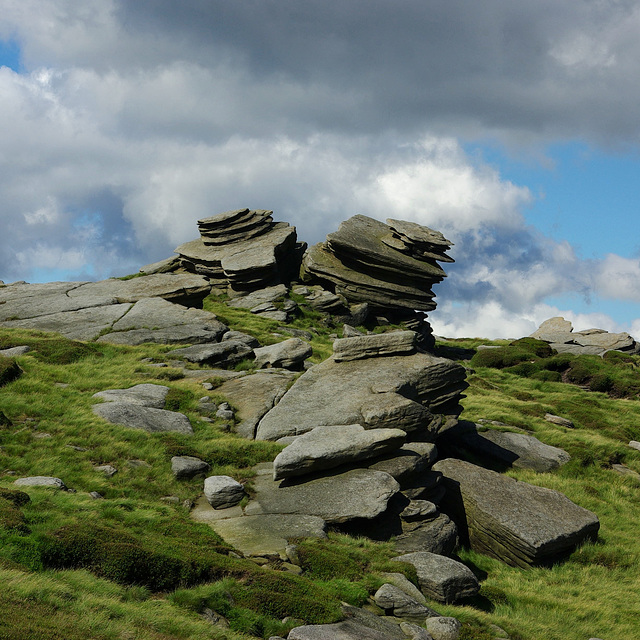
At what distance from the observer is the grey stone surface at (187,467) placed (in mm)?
20719

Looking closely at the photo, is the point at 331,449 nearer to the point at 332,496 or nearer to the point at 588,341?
the point at 332,496

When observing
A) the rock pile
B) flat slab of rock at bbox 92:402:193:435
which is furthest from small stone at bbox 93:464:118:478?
the rock pile

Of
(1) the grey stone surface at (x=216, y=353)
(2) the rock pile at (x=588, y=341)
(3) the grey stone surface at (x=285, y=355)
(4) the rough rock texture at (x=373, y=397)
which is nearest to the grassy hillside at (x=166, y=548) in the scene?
(1) the grey stone surface at (x=216, y=353)

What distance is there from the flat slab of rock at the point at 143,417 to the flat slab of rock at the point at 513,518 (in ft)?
35.7

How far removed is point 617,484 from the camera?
30.0 metres

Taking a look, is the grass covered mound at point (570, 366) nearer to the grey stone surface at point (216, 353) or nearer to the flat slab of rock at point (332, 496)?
the grey stone surface at point (216, 353)

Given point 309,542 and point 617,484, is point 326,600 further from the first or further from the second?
point 617,484

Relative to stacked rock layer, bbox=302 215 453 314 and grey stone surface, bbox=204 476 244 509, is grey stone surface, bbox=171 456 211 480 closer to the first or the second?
grey stone surface, bbox=204 476 244 509

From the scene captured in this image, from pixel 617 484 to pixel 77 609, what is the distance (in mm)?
27786

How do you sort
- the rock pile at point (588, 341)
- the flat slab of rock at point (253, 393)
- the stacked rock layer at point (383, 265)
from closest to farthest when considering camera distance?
the flat slab of rock at point (253, 393), the stacked rock layer at point (383, 265), the rock pile at point (588, 341)

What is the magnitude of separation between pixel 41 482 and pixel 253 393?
12.2 meters

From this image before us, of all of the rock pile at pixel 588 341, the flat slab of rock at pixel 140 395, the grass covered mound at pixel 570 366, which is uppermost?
the rock pile at pixel 588 341

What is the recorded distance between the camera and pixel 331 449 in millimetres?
20078

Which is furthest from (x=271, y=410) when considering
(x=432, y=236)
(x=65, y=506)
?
(x=432, y=236)
